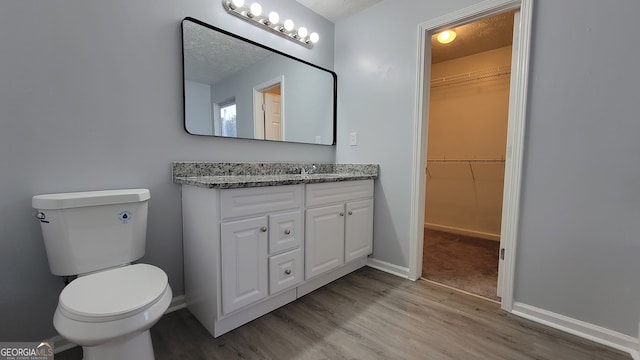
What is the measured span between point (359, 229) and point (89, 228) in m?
1.67

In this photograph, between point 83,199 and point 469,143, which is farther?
point 469,143

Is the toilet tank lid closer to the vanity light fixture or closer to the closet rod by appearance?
the vanity light fixture

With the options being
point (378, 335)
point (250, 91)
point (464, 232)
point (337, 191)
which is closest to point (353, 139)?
point (337, 191)

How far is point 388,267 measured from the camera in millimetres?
2232

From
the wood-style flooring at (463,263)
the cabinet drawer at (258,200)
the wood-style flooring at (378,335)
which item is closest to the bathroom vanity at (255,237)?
the cabinet drawer at (258,200)

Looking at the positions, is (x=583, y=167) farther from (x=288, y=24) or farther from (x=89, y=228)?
(x=89, y=228)

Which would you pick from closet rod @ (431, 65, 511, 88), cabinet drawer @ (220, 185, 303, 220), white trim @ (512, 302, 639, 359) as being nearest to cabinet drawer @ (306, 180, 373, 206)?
cabinet drawer @ (220, 185, 303, 220)

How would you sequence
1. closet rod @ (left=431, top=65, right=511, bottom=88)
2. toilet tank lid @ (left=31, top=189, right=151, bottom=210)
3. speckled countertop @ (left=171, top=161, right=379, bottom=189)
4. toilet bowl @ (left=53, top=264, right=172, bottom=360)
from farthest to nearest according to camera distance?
closet rod @ (left=431, top=65, right=511, bottom=88)
speckled countertop @ (left=171, top=161, right=379, bottom=189)
toilet tank lid @ (left=31, top=189, right=151, bottom=210)
toilet bowl @ (left=53, top=264, right=172, bottom=360)

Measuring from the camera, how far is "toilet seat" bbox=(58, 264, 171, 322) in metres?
0.86

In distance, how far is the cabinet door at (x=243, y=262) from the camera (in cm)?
134

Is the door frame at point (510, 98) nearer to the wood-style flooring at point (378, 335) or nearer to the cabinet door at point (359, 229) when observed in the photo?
the wood-style flooring at point (378, 335)

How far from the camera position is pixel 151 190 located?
4.94 ft

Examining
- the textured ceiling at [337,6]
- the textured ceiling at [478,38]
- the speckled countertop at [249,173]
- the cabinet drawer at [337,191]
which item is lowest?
the cabinet drawer at [337,191]

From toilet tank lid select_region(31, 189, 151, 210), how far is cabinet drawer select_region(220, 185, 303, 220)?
1.33 feet
